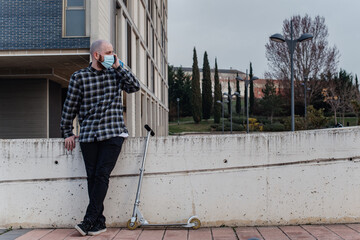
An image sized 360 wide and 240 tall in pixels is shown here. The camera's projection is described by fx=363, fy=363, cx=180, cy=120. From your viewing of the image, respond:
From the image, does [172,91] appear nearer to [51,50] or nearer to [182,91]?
[182,91]

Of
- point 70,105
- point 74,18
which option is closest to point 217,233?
point 70,105

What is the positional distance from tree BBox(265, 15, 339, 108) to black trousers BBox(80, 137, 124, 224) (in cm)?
4026

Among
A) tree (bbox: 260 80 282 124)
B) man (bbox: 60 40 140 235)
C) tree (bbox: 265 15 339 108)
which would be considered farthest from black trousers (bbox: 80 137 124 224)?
tree (bbox: 260 80 282 124)

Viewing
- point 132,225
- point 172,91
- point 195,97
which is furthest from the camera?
point 172,91

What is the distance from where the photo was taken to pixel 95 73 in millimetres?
3537

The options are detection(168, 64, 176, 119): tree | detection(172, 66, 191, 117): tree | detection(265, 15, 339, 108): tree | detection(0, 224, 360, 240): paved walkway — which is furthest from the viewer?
detection(172, 66, 191, 117): tree

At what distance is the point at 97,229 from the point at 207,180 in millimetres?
1212

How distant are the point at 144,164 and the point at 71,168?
2.55ft

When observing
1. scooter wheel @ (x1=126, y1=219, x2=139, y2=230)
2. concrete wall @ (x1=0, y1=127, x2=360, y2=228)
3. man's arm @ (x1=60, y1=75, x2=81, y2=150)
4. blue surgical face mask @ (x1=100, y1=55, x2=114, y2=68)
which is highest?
blue surgical face mask @ (x1=100, y1=55, x2=114, y2=68)

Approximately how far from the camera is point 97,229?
349 centimetres

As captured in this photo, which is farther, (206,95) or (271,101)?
(206,95)

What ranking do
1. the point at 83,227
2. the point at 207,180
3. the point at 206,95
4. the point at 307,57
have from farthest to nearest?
the point at 206,95
the point at 307,57
the point at 207,180
the point at 83,227

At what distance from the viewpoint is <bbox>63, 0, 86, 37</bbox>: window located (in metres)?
13.6

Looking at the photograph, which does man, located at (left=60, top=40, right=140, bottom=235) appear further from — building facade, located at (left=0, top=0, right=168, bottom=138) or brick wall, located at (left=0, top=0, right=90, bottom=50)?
brick wall, located at (left=0, top=0, right=90, bottom=50)
